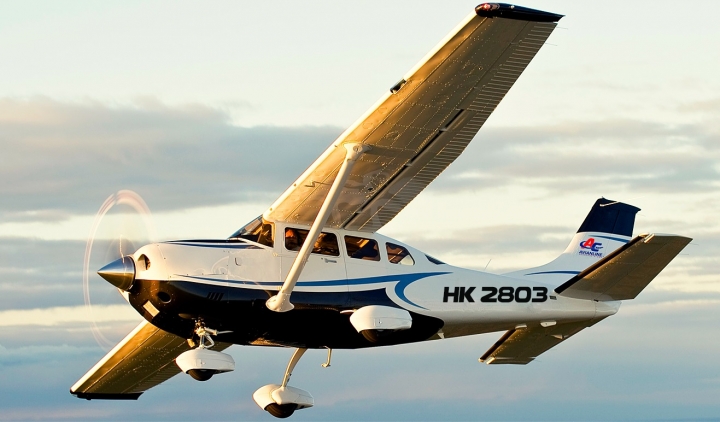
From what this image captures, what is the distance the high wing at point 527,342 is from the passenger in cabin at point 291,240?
4780 mm

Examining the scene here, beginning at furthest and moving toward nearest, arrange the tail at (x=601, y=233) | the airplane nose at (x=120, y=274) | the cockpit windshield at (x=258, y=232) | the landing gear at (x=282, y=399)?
the tail at (x=601, y=233)
the landing gear at (x=282, y=399)
the cockpit windshield at (x=258, y=232)
the airplane nose at (x=120, y=274)

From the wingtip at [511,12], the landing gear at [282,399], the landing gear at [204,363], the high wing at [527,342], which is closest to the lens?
the wingtip at [511,12]

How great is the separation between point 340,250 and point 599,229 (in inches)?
243

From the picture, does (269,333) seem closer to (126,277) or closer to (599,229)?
(126,277)

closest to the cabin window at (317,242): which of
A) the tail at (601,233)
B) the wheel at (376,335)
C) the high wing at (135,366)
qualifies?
the wheel at (376,335)

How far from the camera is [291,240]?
65.7 ft

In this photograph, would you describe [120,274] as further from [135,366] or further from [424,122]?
[135,366]

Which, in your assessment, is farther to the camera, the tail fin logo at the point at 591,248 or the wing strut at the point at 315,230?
the tail fin logo at the point at 591,248

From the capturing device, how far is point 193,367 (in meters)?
18.6

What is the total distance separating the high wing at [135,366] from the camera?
23859mm

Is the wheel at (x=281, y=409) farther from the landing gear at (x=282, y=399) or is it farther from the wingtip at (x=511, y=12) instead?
the wingtip at (x=511, y=12)

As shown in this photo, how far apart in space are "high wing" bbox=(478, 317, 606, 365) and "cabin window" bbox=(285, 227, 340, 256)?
4.15 meters

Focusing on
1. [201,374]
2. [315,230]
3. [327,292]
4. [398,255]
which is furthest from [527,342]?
[201,374]

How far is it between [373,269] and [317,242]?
1.02 meters
